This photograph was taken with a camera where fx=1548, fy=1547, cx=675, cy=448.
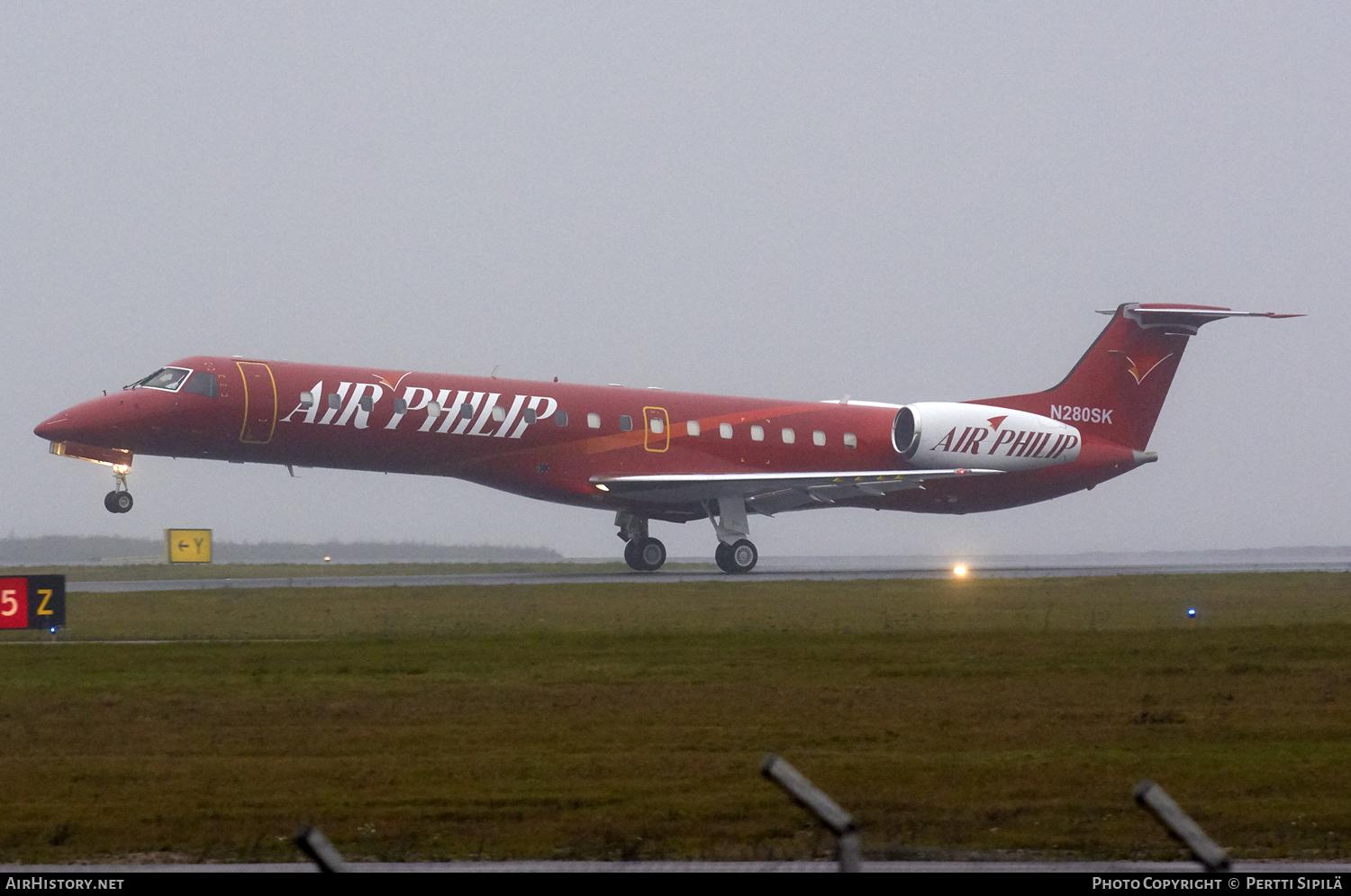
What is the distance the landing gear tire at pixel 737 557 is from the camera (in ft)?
131

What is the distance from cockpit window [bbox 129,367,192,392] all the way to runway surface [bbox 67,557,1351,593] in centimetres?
442

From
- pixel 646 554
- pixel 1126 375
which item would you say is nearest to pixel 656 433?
pixel 646 554

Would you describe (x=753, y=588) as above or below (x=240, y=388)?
below

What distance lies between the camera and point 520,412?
37469mm

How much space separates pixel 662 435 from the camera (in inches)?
1567

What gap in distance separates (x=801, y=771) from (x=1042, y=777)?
1.91 metres

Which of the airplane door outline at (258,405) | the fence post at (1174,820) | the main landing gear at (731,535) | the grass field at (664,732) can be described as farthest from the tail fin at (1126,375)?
the fence post at (1174,820)

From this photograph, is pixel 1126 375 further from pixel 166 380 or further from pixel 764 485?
pixel 166 380

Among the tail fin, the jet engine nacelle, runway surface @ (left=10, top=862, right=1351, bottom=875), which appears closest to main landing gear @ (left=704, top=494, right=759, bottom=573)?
the jet engine nacelle

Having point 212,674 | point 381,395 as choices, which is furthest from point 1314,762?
point 381,395

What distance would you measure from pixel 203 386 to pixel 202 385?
3cm

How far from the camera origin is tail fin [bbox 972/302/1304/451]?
46562 millimetres

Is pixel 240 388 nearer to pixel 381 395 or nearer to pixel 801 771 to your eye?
pixel 381 395

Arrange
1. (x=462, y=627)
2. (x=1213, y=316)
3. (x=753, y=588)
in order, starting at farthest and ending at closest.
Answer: (x=1213, y=316) → (x=753, y=588) → (x=462, y=627)
